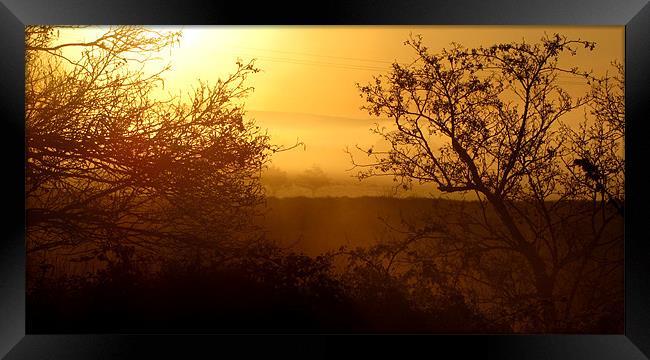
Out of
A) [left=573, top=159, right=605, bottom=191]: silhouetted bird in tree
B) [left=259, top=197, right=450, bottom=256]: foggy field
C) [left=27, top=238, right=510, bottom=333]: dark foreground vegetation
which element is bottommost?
[left=27, top=238, right=510, bottom=333]: dark foreground vegetation

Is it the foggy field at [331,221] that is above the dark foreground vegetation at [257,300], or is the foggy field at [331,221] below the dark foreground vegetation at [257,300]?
above

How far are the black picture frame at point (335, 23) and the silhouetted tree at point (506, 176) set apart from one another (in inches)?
5.5

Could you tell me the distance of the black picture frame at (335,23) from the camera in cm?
352

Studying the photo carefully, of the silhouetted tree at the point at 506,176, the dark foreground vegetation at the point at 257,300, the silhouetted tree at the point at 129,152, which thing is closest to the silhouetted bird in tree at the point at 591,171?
the silhouetted tree at the point at 506,176

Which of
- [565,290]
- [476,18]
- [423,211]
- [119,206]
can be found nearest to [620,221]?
[565,290]

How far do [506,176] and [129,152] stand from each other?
178 centimetres

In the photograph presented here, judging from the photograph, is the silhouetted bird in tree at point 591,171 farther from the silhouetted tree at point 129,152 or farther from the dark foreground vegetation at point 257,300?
the silhouetted tree at point 129,152

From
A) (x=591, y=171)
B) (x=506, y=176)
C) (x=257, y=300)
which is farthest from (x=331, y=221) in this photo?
(x=591, y=171)

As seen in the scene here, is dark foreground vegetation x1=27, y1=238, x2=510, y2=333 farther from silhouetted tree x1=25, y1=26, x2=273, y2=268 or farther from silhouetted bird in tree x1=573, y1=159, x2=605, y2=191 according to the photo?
silhouetted bird in tree x1=573, y1=159, x2=605, y2=191

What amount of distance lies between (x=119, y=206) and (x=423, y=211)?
56.0 inches

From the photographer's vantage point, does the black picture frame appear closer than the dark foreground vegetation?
Yes

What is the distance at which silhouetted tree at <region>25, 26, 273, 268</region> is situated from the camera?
3670 mm

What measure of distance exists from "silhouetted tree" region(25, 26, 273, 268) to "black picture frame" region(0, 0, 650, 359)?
13 cm

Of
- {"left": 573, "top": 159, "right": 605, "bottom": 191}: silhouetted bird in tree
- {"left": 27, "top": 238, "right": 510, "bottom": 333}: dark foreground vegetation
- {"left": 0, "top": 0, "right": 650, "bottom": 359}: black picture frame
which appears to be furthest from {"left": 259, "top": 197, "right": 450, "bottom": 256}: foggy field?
{"left": 573, "top": 159, "right": 605, "bottom": 191}: silhouetted bird in tree
